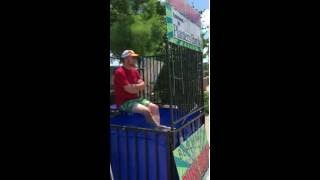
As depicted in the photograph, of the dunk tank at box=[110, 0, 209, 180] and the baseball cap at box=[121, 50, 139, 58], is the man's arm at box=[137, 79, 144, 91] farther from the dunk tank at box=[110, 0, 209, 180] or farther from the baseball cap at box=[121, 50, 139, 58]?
the baseball cap at box=[121, 50, 139, 58]

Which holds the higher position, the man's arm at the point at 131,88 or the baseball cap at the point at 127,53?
the baseball cap at the point at 127,53

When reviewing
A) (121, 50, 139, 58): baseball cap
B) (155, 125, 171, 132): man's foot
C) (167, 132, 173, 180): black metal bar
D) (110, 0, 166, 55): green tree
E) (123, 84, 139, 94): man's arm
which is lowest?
(167, 132, 173, 180): black metal bar

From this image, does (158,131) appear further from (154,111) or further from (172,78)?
(172,78)

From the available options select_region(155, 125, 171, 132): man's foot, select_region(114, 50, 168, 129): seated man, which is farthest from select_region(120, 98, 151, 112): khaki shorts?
select_region(155, 125, 171, 132): man's foot

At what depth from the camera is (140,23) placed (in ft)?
7.67

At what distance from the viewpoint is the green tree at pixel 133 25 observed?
229cm

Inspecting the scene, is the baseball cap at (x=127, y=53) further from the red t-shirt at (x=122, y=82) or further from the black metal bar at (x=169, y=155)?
the black metal bar at (x=169, y=155)

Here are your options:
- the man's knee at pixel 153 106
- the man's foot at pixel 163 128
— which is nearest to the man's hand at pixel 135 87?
the man's knee at pixel 153 106

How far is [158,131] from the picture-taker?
258 cm

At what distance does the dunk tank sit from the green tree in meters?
0.09

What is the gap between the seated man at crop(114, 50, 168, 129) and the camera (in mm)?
2387

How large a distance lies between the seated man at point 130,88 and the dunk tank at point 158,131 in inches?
1.4
